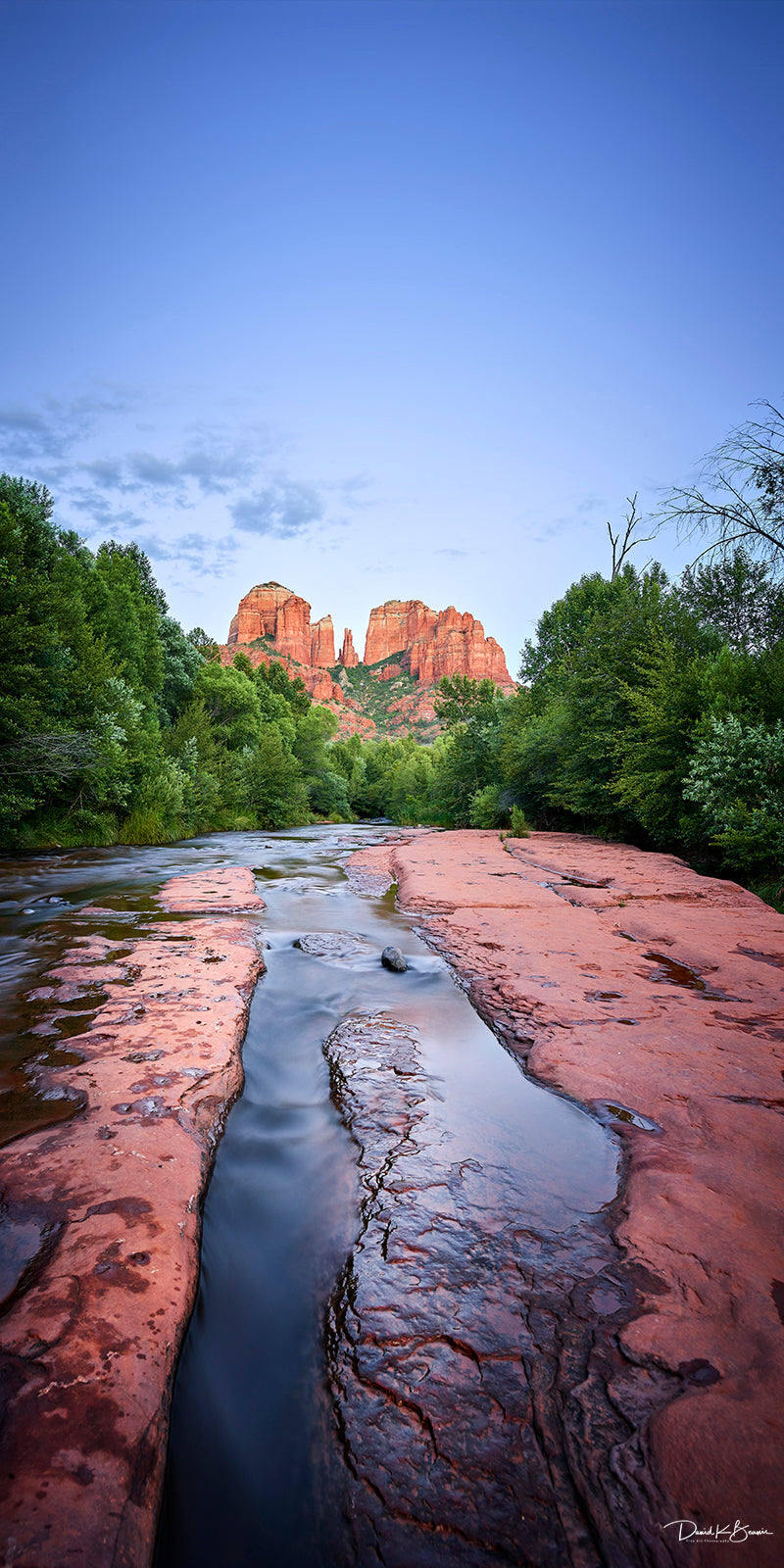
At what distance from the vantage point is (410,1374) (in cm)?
173

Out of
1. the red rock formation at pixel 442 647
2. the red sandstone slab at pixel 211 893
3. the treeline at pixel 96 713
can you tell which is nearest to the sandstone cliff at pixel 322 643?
the red rock formation at pixel 442 647

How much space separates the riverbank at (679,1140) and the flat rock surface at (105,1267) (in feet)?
3.70

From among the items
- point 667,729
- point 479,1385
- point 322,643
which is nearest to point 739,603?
point 667,729

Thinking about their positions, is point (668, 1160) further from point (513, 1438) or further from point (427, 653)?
point (427, 653)

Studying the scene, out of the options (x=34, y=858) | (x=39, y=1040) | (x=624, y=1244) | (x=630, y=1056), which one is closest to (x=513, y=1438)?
(x=624, y=1244)

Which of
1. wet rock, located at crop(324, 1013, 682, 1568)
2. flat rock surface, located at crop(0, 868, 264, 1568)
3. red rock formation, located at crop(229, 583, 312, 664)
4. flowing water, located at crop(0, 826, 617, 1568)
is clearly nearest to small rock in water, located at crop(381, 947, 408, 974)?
flowing water, located at crop(0, 826, 617, 1568)

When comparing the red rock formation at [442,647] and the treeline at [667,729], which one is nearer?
the treeline at [667,729]

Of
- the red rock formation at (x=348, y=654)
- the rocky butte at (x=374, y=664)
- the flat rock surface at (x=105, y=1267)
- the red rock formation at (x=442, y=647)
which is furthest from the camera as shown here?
the red rock formation at (x=348, y=654)

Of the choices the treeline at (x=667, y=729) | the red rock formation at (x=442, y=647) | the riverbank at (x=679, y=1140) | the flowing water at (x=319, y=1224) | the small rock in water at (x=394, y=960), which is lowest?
the flowing water at (x=319, y=1224)

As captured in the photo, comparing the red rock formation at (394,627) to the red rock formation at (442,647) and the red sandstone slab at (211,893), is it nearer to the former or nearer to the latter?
the red rock formation at (442,647)

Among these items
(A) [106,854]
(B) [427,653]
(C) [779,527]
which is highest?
(B) [427,653]

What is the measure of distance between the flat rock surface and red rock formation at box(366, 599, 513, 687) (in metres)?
145

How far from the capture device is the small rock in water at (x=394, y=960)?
5.50 m

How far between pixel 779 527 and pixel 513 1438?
1143cm
